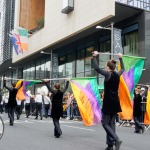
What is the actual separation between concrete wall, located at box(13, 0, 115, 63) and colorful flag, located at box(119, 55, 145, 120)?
1470cm

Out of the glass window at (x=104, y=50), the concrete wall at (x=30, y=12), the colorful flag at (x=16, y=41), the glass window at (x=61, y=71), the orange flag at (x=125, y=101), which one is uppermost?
the concrete wall at (x=30, y=12)

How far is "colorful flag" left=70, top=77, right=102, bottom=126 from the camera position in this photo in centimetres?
1052

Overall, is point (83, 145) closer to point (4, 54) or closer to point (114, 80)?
point (114, 80)

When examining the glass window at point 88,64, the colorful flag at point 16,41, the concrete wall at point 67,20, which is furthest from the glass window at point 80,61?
the colorful flag at point 16,41

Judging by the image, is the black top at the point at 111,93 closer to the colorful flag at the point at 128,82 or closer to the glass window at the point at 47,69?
the colorful flag at the point at 128,82

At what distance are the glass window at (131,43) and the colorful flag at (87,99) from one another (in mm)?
14260

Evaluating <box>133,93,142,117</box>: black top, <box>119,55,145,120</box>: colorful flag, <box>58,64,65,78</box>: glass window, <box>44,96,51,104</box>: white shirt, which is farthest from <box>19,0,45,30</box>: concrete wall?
<box>119,55,145,120</box>: colorful flag

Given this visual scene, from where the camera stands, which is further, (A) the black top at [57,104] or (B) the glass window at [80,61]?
(B) the glass window at [80,61]

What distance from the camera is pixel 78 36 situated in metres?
30.9

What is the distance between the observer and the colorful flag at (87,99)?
10.5 metres

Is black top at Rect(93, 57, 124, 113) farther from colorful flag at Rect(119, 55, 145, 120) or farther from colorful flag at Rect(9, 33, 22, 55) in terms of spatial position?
colorful flag at Rect(9, 33, 22, 55)

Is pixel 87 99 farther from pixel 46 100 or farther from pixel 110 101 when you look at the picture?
pixel 46 100

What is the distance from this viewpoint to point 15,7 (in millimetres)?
48719

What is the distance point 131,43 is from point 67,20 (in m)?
7.68
